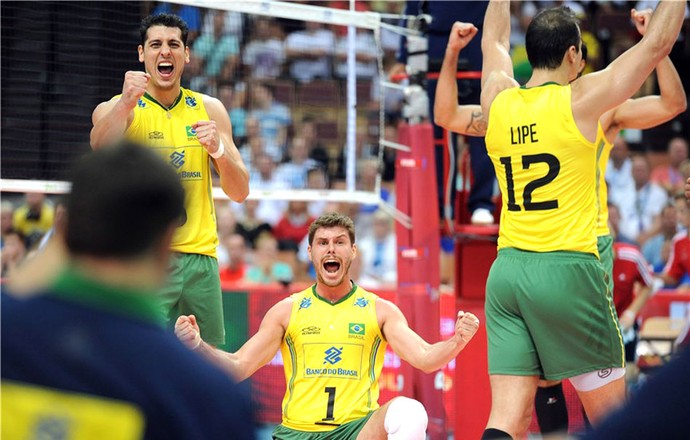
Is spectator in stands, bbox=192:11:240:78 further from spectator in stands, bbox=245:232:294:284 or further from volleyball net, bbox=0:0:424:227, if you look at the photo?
spectator in stands, bbox=245:232:294:284

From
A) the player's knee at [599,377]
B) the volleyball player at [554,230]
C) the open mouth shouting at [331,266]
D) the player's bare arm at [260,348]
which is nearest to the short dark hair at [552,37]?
the volleyball player at [554,230]

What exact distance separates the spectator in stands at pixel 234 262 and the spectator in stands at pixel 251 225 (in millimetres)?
520

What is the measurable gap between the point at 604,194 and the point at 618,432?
4.60m

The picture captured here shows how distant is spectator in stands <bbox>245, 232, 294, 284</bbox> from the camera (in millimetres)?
12500

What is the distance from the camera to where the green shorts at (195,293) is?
6078 mm

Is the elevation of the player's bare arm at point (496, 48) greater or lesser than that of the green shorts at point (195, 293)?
greater

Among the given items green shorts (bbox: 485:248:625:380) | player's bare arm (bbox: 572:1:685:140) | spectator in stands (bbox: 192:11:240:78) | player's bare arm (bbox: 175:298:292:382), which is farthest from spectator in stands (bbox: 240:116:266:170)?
player's bare arm (bbox: 572:1:685:140)

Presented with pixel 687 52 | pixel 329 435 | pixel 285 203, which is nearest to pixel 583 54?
pixel 329 435

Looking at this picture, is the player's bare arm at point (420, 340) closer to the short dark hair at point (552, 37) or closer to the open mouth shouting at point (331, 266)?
the open mouth shouting at point (331, 266)

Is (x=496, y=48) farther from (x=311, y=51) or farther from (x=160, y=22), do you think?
(x=311, y=51)

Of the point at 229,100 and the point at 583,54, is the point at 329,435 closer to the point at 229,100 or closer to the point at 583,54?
the point at 583,54

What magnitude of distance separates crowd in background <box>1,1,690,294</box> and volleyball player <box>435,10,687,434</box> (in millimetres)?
2904

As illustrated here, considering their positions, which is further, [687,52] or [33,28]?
[687,52]

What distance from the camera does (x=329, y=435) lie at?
6.15 meters
